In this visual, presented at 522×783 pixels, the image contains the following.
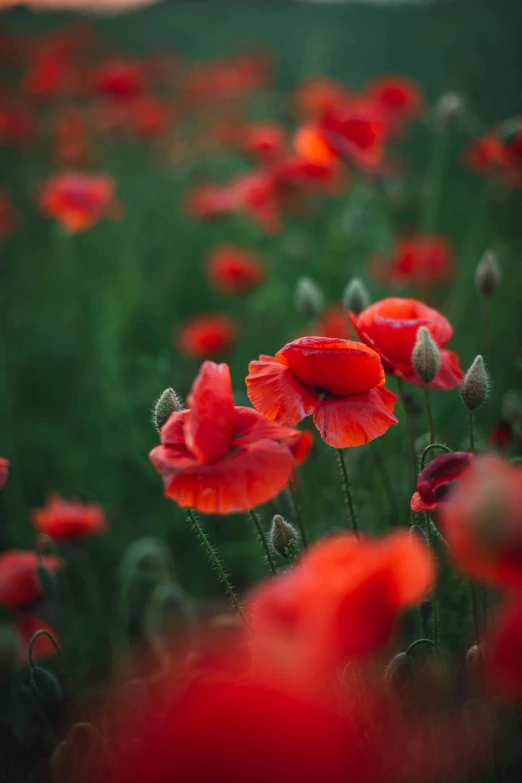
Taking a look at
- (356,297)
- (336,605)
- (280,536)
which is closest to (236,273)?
(356,297)

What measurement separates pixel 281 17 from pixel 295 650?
26.5 feet

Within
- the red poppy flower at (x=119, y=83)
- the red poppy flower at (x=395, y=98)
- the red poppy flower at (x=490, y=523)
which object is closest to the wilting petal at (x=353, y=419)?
the red poppy flower at (x=490, y=523)

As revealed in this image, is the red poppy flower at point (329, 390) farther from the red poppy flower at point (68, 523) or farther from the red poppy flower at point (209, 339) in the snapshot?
the red poppy flower at point (209, 339)

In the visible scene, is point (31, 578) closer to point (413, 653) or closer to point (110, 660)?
point (110, 660)

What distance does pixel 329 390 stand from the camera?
3.48 feet

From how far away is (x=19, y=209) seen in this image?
16.6 ft

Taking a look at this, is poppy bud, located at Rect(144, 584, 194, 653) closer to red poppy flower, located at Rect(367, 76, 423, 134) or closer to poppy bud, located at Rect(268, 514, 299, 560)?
poppy bud, located at Rect(268, 514, 299, 560)

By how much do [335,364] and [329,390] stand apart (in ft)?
0.29

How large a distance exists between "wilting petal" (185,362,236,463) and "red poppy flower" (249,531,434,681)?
10.9 inches

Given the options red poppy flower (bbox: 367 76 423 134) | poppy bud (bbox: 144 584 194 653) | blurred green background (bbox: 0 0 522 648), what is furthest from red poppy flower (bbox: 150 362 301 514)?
red poppy flower (bbox: 367 76 423 134)

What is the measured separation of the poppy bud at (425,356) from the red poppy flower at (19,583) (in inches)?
39.3

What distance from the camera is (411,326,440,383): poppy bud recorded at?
1.06 meters

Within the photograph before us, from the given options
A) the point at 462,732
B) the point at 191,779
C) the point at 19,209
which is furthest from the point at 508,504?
the point at 19,209

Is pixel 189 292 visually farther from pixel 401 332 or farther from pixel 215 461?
pixel 215 461
